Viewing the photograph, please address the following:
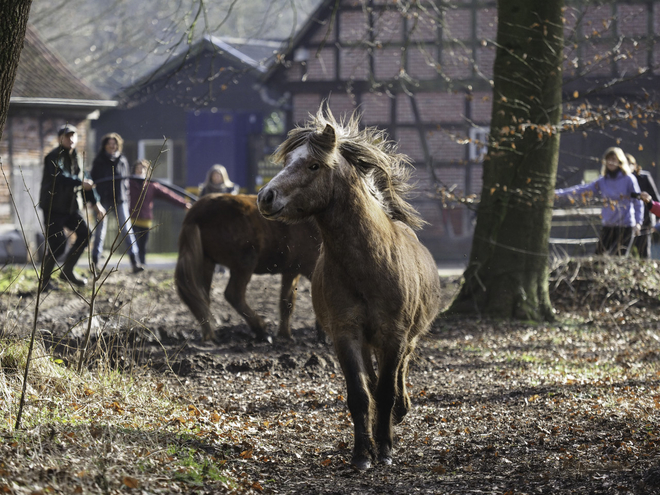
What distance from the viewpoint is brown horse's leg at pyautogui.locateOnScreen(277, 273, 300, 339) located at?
31.8 feet

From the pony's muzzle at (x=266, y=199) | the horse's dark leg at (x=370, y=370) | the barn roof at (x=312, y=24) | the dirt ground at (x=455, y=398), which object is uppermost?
the barn roof at (x=312, y=24)

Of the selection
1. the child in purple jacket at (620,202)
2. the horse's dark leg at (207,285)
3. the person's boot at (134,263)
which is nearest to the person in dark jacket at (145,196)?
the person's boot at (134,263)

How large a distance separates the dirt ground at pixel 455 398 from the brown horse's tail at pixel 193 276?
0.40 meters

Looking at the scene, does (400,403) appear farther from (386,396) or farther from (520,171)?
(520,171)

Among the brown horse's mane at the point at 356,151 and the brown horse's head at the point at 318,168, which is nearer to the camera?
the brown horse's head at the point at 318,168

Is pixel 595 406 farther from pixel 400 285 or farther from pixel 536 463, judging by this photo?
pixel 400 285

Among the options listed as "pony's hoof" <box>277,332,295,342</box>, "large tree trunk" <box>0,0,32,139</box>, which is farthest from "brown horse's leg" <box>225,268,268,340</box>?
"large tree trunk" <box>0,0,32,139</box>

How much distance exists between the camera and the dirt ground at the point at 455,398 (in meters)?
4.87

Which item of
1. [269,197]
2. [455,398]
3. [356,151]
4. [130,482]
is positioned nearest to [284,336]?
[455,398]

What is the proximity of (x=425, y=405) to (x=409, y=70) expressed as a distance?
19.8 meters

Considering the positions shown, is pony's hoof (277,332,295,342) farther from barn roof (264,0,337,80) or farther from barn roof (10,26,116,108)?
barn roof (10,26,116,108)

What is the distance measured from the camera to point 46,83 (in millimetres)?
25922

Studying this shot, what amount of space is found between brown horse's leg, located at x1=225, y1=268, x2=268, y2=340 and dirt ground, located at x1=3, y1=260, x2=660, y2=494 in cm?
23

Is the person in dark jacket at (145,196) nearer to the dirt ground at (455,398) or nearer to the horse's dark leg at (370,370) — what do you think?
the dirt ground at (455,398)
